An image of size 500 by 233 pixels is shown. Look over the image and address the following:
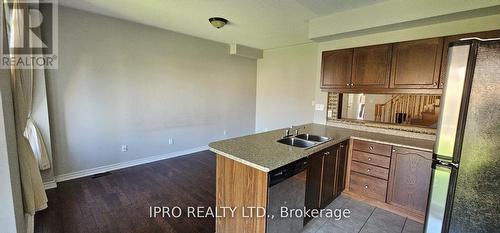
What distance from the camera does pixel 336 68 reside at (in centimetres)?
312

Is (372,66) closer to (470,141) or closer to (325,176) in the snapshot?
(325,176)

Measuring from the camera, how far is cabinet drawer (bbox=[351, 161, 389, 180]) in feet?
8.02

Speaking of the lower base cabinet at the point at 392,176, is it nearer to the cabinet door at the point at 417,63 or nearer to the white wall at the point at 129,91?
the cabinet door at the point at 417,63

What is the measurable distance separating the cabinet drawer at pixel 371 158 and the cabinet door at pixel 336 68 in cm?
99

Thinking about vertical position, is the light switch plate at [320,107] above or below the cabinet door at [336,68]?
below

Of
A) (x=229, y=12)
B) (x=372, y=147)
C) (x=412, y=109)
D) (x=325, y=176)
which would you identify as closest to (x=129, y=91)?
(x=229, y=12)

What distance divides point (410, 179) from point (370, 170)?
39 cm

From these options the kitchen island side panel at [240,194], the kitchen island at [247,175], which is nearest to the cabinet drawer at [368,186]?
the kitchen island at [247,175]

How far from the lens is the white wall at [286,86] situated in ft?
15.4

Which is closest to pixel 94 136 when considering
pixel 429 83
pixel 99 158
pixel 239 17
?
pixel 99 158

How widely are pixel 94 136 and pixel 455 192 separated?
4.22 m

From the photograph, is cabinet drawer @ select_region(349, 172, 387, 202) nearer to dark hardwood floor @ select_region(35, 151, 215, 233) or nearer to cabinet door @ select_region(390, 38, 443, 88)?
cabinet door @ select_region(390, 38, 443, 88)

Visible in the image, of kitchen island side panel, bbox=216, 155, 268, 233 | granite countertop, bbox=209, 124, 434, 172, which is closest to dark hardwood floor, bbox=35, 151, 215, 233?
kitchen island side panel, bbox=216, 155, 268, 233

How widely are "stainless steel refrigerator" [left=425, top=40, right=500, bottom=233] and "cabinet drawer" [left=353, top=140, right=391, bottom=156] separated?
3.41 ft
